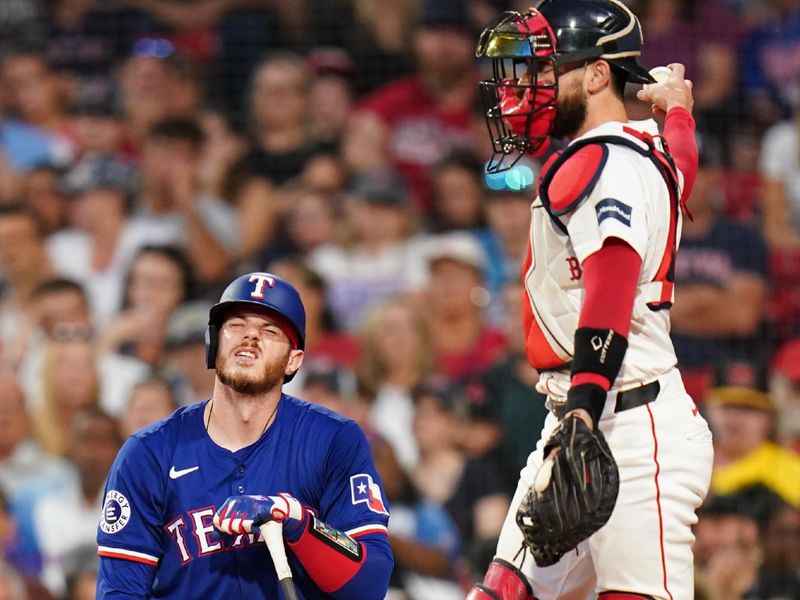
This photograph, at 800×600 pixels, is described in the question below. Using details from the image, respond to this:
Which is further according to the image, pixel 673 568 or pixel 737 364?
pixel 737 364

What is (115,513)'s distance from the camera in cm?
338

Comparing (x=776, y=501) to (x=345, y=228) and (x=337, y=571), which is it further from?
(x=337, y=571)

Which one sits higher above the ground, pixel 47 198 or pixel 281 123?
pixel 281 123

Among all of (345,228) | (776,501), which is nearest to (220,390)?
(776,501)

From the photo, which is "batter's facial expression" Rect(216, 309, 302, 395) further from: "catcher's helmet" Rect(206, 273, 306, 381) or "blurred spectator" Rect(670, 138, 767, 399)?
"blurred spectator" Rect(670, 138, 767, 399)

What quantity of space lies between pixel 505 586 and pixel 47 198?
5.06 metres

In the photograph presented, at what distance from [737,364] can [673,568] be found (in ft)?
11.3

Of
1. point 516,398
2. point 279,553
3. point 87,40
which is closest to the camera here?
point 279,553

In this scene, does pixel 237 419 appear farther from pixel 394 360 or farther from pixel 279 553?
pixel 394 360

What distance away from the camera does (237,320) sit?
11.4ft

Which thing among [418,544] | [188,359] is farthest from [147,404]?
[418,544]

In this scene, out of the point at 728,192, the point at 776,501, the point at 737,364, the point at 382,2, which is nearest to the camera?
the point at 776,501

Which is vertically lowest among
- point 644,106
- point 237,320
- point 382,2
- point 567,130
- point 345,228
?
point 237,320

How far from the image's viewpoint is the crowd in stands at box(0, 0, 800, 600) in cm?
633
